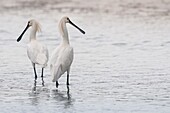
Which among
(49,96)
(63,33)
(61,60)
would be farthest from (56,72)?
(63,33)

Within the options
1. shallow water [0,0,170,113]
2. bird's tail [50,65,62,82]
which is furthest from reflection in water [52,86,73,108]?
bird's tail [50,65,62,82]

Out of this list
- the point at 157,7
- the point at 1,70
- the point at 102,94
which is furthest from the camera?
the point at 157,7

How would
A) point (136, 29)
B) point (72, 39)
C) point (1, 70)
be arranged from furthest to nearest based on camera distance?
point (136, 29) < point (72, 39) < point (1, 70)

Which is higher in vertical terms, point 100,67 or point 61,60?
point 61,60

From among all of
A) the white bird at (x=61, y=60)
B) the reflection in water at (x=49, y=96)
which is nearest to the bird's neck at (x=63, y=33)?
the white bird at (x=61, y=60)

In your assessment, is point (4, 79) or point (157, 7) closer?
point (4, 79)

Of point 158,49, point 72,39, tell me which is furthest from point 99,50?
point 72,39

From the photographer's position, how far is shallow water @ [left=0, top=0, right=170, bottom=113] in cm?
1118

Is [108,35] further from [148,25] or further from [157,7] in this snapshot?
[157,7]

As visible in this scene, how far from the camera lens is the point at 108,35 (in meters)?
21.6

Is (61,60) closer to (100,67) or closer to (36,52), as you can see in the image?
(36,52)

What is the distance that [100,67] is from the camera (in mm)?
15156

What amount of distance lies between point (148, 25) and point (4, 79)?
11.7m

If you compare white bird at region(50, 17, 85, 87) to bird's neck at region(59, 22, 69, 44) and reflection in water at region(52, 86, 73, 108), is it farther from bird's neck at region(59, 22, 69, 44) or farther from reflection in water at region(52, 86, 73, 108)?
reflection in water at region(52, 86, 73, 108)
